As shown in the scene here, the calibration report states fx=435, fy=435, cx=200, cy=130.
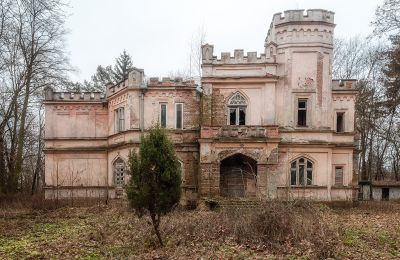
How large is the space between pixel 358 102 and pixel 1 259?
3358cm

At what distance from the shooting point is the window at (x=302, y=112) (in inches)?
993

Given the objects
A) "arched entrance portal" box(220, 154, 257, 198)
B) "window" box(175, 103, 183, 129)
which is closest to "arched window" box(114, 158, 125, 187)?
"window" box(175, 103, 183, 129)

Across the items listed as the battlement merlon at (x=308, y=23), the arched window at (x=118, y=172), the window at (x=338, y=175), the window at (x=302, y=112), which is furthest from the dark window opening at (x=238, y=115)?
the arched window at (x=118, y=172)

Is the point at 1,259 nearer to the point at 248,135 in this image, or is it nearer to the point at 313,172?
the point at 248,135

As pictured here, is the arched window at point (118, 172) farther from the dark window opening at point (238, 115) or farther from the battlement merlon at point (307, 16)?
the battlement merlon at point (307, 16)

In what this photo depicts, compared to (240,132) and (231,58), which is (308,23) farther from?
(240,132)

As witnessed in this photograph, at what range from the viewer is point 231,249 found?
11664 mm

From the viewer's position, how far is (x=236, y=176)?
25391 millimetres

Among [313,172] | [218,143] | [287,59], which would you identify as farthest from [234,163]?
[287,59]

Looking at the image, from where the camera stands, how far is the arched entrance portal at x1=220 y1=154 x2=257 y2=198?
2497 centimetres

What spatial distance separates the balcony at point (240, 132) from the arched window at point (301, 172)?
2367 millimetres

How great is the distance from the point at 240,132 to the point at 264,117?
6.18 feet

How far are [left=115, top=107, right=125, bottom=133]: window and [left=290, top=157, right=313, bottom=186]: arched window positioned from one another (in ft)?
34.5

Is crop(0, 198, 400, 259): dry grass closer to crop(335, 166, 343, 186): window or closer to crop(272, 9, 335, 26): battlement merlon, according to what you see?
crop(335, 166, 343, 186): window
